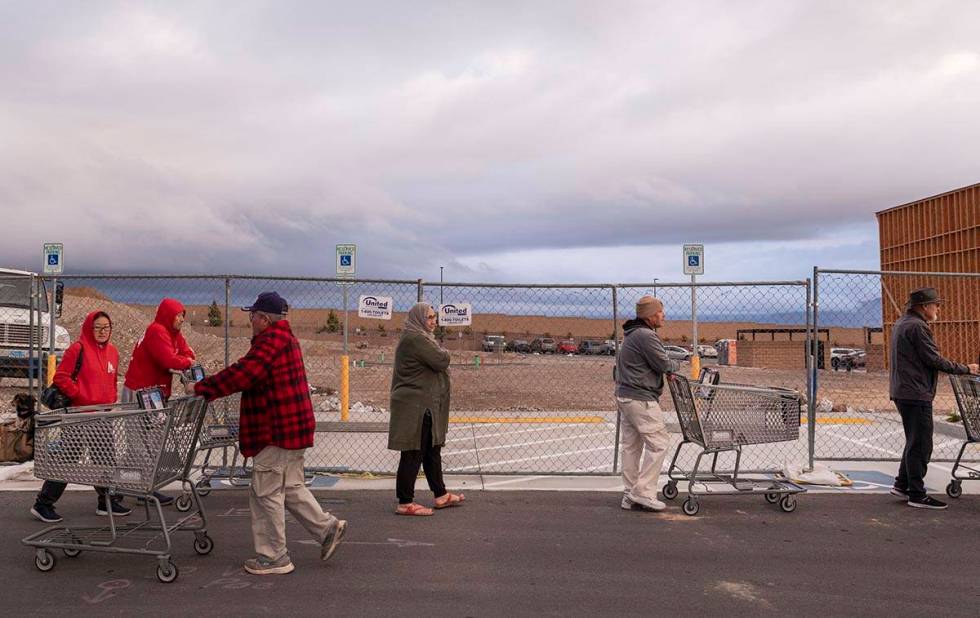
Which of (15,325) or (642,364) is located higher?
(15,325)

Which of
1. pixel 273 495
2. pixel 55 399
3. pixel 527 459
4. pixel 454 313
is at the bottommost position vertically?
pixel 527 459

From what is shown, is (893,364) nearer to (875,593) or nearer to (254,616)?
(875,593)

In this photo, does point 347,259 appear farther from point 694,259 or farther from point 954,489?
point 954,489

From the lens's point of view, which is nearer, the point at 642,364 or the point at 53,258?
the point at 642,364

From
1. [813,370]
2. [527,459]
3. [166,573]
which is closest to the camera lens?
[166,573]

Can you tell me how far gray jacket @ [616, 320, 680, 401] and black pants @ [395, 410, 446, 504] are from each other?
179 cm

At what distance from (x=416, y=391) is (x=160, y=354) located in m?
2.25

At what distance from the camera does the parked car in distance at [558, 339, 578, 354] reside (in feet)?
45.3

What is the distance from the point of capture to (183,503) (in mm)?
7684

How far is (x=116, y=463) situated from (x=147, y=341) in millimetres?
1903

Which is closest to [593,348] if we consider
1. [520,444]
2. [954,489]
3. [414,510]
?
[520,444]

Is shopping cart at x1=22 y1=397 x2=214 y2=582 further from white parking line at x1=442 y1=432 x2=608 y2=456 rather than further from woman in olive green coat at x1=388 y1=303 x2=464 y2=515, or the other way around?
white parking line at x1=442 y1=432 x2=608 y2=456

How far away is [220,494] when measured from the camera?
8.38 metres

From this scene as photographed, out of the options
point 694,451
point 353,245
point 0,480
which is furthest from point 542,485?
point 353,245
